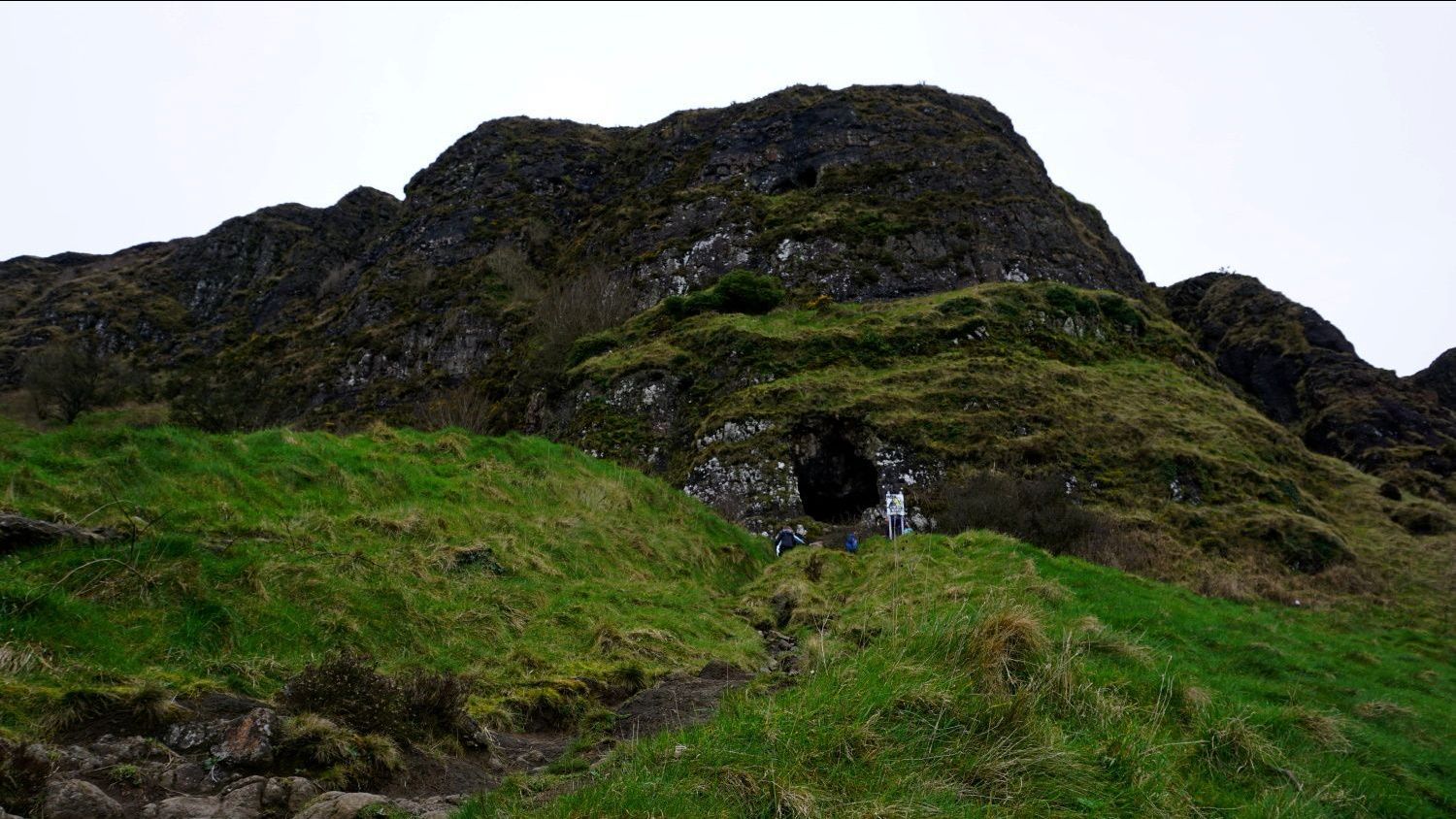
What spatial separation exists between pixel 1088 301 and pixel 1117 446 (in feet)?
43.7

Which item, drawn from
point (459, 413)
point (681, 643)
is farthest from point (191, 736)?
point (459, 413)

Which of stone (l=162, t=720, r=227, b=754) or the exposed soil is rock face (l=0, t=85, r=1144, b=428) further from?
stone (l=162, t=720, r=227, b=754)

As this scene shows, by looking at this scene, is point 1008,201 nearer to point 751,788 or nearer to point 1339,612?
point 1339,612

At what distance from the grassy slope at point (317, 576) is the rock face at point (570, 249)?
22895 millimetres

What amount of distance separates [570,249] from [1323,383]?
2167 inches

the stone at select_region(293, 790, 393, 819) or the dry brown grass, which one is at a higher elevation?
the dry brown grass

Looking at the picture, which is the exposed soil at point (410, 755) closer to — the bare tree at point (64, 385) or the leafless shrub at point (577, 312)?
the leafless shrub at point (577, 312)

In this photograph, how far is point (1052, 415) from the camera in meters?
28.6

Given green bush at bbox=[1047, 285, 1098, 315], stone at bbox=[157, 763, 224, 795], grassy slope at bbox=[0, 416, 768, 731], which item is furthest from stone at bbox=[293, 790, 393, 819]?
green bush at bbox=[1047, 285, 1098, 315]

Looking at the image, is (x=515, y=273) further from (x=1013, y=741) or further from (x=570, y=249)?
(x=1013, y=741)

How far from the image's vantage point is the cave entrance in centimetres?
2650

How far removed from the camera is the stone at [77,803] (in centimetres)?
357

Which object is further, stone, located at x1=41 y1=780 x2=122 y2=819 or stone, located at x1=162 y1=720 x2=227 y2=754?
stone, located at x1=162 y1=720 x2=227 y2=754

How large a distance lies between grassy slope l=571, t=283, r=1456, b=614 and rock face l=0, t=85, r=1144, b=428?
7368 mm
